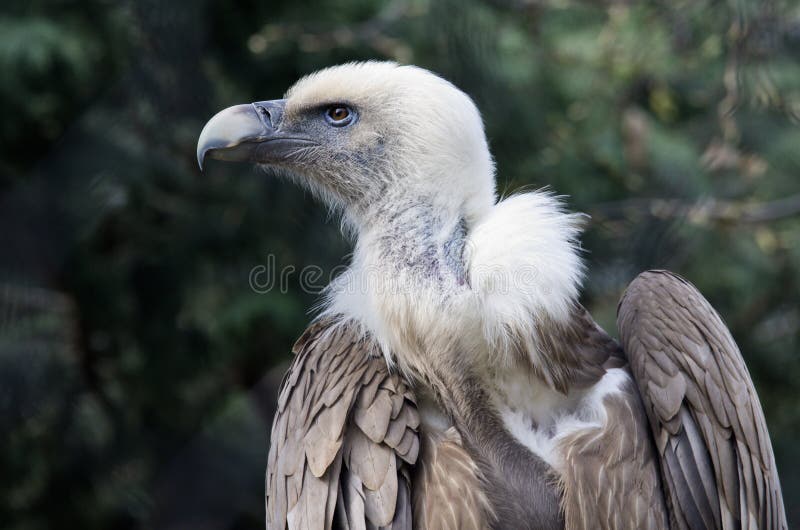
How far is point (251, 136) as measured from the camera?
2203 mm

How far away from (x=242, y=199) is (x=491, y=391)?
194cm

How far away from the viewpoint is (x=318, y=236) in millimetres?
3457

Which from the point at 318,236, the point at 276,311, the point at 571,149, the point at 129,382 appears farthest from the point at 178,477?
the point at 571,149

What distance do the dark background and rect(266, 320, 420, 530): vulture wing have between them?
3.91 ft

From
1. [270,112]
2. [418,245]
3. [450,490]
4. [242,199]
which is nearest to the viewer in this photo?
[450,490]

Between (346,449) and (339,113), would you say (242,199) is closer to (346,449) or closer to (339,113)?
(339,113)

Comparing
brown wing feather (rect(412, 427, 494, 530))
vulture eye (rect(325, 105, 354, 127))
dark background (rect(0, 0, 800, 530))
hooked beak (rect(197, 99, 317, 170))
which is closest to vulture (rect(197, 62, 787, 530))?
brown wing feather (rect(412, 427, 494, 530))

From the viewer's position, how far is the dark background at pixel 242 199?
3049 millimetres

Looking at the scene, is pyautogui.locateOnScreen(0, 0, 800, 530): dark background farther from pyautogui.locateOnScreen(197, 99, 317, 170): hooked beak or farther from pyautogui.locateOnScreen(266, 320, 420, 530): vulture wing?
pyautogui.locateOnScreen(266, 320, 420, 530): vulture wing

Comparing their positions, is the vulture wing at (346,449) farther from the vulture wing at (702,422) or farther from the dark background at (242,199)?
the dark background at (242,199)

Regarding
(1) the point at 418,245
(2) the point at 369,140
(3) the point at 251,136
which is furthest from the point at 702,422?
Answer: (3) the point at 251,136

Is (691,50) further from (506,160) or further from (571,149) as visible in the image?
(506,160)

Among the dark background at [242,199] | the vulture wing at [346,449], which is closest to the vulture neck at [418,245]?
the vulture wing at [346,449]

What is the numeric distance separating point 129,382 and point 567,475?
2208 millimetres
